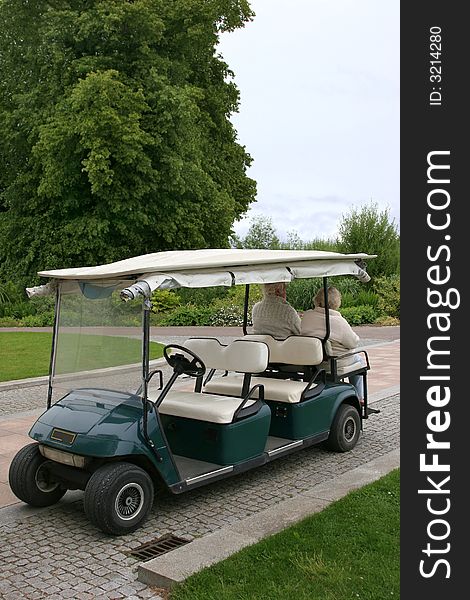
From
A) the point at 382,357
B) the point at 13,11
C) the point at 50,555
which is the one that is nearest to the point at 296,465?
the point at 50,555

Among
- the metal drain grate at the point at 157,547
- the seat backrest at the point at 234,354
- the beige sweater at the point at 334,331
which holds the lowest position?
the metal drain grate at the point at 157,547

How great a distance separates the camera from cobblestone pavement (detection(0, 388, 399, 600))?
159 inches

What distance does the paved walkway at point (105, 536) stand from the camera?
4.07 meters

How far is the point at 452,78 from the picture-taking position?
3238mm

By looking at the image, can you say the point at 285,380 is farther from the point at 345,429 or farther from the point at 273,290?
the point at 273,290

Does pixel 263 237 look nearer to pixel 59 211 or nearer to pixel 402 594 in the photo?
pixel 59 211

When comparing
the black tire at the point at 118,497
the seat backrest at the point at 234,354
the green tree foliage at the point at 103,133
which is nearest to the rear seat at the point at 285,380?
the seat backrest at the point at 234,354

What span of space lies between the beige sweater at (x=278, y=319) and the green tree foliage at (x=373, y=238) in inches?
700

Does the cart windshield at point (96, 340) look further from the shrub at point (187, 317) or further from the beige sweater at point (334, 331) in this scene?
the shrub at point (187, 317)

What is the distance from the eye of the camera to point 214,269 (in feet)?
17.1

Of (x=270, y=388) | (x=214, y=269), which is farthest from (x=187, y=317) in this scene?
(x=214, y=269)

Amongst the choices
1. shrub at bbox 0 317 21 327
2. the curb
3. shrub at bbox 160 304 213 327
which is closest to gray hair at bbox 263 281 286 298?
the curb

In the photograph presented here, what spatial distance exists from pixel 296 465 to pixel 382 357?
7.65 m

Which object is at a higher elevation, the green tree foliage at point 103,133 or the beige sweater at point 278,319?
the green tree foliage at point 103,133
